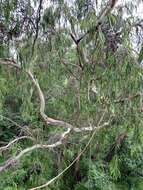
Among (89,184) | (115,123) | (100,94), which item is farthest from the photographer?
(89,184)

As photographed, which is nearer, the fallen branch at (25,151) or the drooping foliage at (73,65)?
the drooping foliage at (73,65)

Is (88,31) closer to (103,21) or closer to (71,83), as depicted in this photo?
(103,21)

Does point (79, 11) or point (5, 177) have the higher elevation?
point (79, 11)

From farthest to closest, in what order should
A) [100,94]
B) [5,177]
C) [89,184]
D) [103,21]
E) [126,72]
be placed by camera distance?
[89,184] < [5,177] < [100,94] < [126,72] < [103,21]

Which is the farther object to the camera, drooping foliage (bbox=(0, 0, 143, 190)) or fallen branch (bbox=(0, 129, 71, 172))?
fallen branch (bbox=(0, 129, 71, 172))

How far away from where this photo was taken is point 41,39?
8.53ft

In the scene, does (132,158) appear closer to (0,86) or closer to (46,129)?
(46,129)

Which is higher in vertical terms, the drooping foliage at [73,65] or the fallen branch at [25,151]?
the drooping foliage at [73,65]

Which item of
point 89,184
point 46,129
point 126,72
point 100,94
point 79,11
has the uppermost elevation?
point 79,11

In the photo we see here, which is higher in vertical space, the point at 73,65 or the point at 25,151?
the point at 73,65

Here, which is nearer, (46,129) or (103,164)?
(46,129)

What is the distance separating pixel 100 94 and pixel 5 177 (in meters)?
2.16

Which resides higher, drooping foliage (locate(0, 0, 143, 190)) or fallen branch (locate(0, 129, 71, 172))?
drooping foliage (locate(0, 0, 143, 190))

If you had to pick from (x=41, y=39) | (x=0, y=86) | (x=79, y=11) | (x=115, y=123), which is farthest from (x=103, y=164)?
(x=79, y=11)
